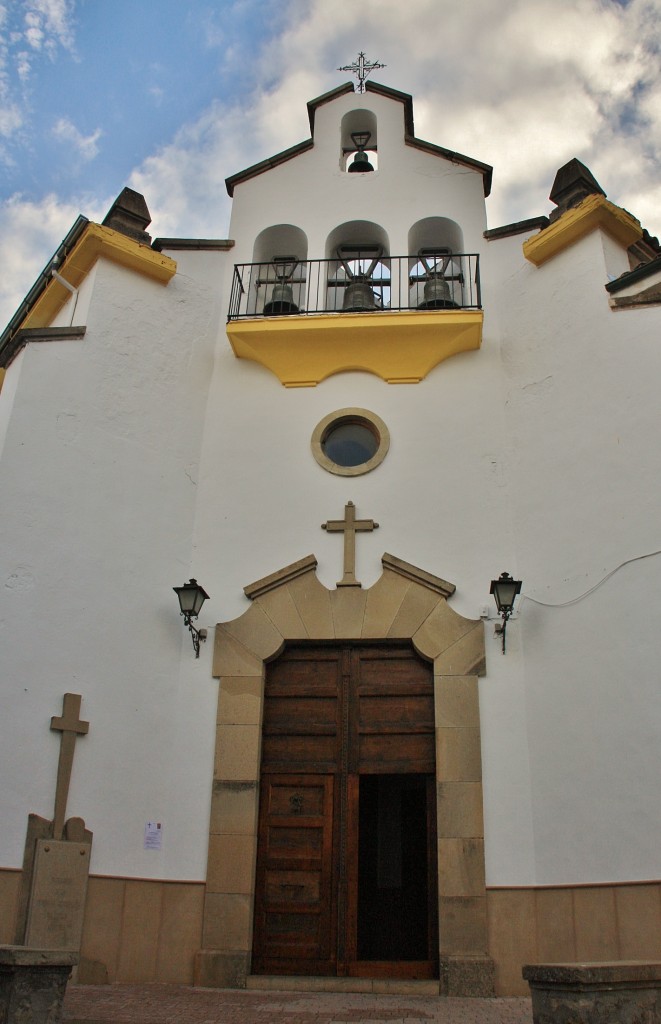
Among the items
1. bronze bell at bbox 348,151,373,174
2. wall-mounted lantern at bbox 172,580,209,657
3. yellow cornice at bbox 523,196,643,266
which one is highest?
bronze bell at bbox 348,151,373,174

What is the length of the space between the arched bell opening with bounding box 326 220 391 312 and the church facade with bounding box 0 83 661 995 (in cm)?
4

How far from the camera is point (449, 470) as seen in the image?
9.04 meters

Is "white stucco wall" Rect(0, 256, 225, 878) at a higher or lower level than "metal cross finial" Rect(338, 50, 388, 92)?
lower

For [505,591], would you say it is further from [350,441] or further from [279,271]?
[279,271]

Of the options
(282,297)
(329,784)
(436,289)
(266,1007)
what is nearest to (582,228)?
(436,289)

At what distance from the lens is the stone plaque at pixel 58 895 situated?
7.05 meters

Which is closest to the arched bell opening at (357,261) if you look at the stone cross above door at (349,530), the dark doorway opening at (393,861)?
the stone cross above door at (349,530)

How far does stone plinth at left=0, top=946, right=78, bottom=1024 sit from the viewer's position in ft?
15.2

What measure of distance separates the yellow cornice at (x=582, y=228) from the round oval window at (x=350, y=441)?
96.5 inches

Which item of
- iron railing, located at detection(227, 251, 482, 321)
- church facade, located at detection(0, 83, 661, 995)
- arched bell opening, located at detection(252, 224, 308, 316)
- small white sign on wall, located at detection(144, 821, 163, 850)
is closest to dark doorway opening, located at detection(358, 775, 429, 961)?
church facade, located at detection(0, 83, 661, 995)

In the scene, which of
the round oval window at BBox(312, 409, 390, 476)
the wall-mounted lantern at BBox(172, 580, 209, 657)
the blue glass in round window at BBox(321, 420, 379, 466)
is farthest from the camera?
the blue glass in round window at BBox(321, 420, 379, 466)

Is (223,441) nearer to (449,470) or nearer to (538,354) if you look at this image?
(449,470)

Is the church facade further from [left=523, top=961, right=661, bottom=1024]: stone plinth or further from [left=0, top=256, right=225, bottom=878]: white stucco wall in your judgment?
[left=523, top=961, right=661, bottom=1024]: stone plinth

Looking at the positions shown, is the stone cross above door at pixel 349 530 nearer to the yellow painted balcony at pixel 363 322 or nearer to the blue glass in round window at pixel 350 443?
the blue glass in round window at pixel 350 443
